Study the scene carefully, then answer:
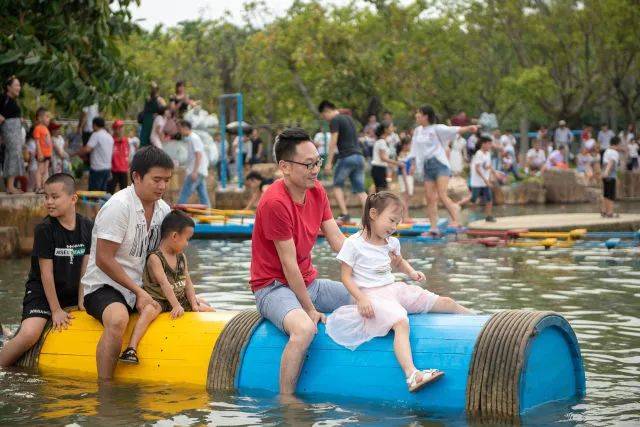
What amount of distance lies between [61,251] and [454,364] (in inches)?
113

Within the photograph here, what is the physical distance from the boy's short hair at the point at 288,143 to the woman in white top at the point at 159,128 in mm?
14457

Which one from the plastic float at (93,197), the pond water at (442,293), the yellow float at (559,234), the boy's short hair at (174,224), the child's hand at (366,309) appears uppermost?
the plastic float at (93,197)

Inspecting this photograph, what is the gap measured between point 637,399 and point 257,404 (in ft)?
7.46

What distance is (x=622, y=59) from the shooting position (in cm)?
4250

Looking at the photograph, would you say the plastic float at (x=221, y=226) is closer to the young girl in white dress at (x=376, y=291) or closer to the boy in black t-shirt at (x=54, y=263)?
the boy in black t-shirt at (x=54, y=263)

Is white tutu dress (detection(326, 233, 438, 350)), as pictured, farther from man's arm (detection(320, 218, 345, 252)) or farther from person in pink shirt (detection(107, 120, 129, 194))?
person in pink shirt (detection(107, 120, 129, 194))

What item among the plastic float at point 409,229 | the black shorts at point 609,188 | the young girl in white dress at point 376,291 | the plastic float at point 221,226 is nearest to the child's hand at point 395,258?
the young girl in white dress at point 376,291

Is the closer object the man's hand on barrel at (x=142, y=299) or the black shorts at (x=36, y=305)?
the man's hand on barrel at (x=142, y=299)

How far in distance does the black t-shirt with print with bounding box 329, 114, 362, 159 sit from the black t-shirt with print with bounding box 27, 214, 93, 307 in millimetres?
11093

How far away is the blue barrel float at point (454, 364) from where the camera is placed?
659 cm

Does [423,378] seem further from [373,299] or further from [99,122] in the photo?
[99,122]

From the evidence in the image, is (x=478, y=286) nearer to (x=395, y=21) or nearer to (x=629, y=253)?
(x=629, y=253)

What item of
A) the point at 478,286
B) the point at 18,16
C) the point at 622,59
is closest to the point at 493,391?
the point at 478,286

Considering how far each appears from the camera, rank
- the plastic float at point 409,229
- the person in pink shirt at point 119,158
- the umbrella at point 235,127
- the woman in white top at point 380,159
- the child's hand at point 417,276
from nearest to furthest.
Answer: the child's hand at point 417,276
the plastic float at point 409,229
the person in pink shirt at point 119,158
the woman in white top at point 380,159
the umbrella at point 235,127
